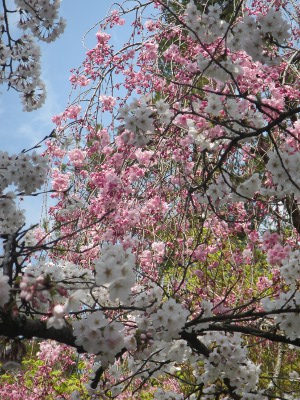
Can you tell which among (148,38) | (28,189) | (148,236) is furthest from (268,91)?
(28,189)

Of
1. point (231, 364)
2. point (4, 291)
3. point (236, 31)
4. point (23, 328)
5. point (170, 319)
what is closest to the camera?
point (4, 291)

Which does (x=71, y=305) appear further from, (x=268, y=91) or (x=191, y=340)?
(x=268, y=91)

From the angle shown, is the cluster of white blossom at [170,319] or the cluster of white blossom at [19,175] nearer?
the cluster of white blossom at [170,319]

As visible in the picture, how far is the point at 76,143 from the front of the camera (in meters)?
5.80

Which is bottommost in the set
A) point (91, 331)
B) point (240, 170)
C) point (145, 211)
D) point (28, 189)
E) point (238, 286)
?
point (91, 331)

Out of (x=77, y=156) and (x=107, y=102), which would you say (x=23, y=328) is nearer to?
(x=77, y=156)

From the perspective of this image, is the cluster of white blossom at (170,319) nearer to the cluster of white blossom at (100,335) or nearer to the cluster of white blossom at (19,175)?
the cluster of white blossom at (100,335)

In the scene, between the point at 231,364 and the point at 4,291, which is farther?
the point at 231,364

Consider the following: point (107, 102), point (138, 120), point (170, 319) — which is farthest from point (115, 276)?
point (107, 102)

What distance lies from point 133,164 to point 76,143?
766 mm

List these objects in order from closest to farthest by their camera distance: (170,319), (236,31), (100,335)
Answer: (100,335) < (170,319) < (236,31)

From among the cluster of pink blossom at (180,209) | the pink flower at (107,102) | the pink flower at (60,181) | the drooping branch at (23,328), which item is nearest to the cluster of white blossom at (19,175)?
the cluster of pink blossom at (180,209)

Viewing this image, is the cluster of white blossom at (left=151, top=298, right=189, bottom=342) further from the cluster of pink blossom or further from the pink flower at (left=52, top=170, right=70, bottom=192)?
the pink flower at (left=52, top=170, right=70, bottom=192)

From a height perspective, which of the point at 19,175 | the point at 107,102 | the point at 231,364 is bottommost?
the point at 231,364
